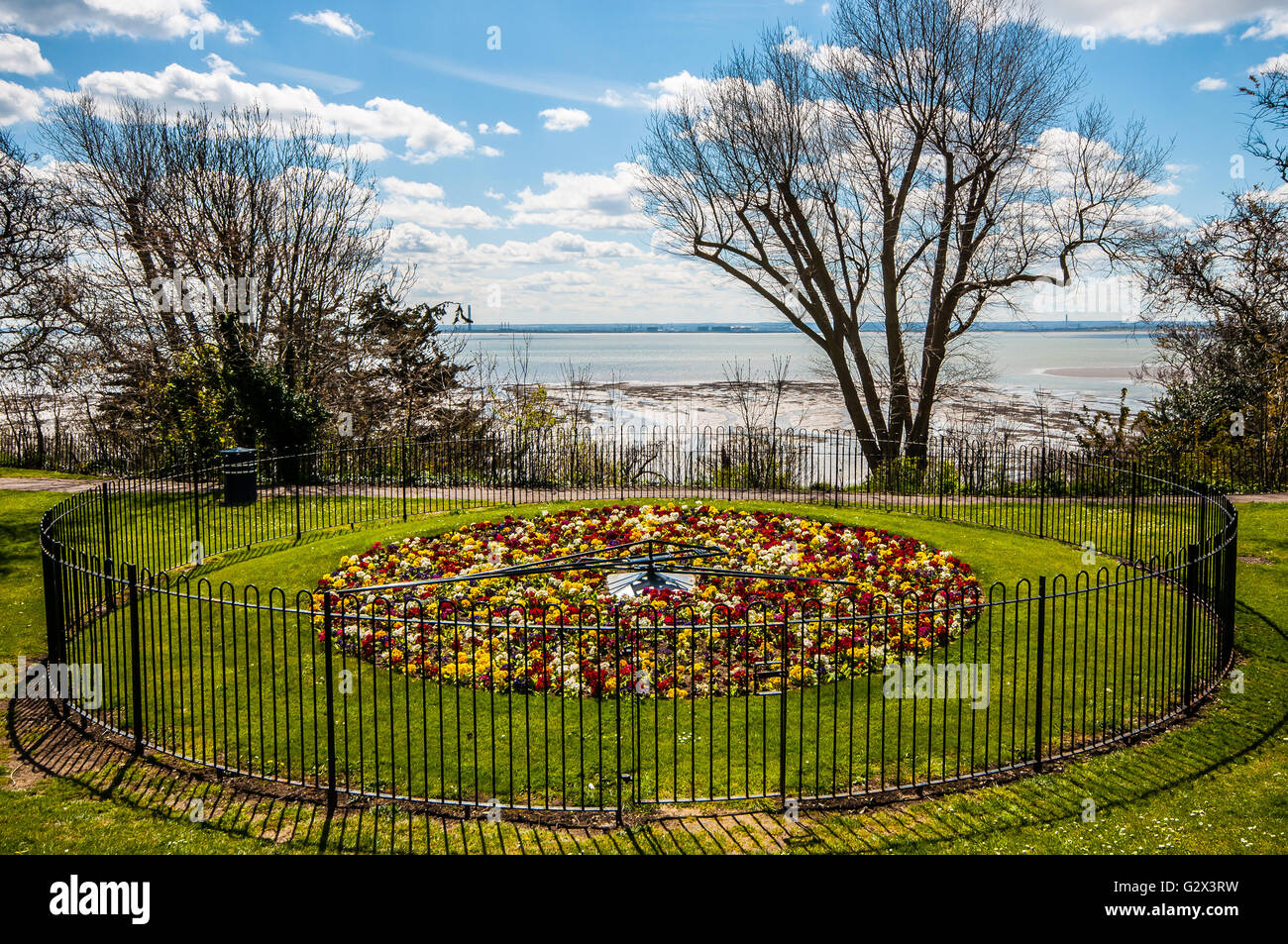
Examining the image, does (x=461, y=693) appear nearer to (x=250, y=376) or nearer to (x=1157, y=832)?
(x=1157, y=832)

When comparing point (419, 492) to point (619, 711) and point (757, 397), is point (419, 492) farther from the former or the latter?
point (757, 397)

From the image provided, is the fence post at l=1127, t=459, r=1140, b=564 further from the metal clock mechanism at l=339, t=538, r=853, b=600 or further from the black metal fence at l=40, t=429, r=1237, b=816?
the metal clock mechanism at l=339, t=538, r=853, b=600

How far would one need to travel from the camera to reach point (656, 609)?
8.22 meters

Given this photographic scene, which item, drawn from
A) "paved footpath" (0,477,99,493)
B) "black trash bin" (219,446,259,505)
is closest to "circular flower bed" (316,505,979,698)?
"black trash bin" (219,446,259,505)

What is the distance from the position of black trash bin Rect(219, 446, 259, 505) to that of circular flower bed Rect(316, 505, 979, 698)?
613 cm

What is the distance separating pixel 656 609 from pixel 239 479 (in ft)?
44.8

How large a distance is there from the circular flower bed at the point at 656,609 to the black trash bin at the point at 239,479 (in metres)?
6.13

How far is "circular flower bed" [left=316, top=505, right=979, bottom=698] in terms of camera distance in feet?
26.8

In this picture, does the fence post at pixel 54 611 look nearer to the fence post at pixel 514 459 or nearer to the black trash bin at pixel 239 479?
the black trash bin at pixel 239 479

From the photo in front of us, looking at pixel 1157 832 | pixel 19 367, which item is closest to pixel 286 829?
pixel 1157 832

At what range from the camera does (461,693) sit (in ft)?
29.9

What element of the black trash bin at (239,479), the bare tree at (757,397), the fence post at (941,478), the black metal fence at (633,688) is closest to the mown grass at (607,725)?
the black metal fence at (633,688)

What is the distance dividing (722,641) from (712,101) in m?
21.1

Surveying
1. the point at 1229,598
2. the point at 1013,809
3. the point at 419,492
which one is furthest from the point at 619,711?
the point at 419,492
